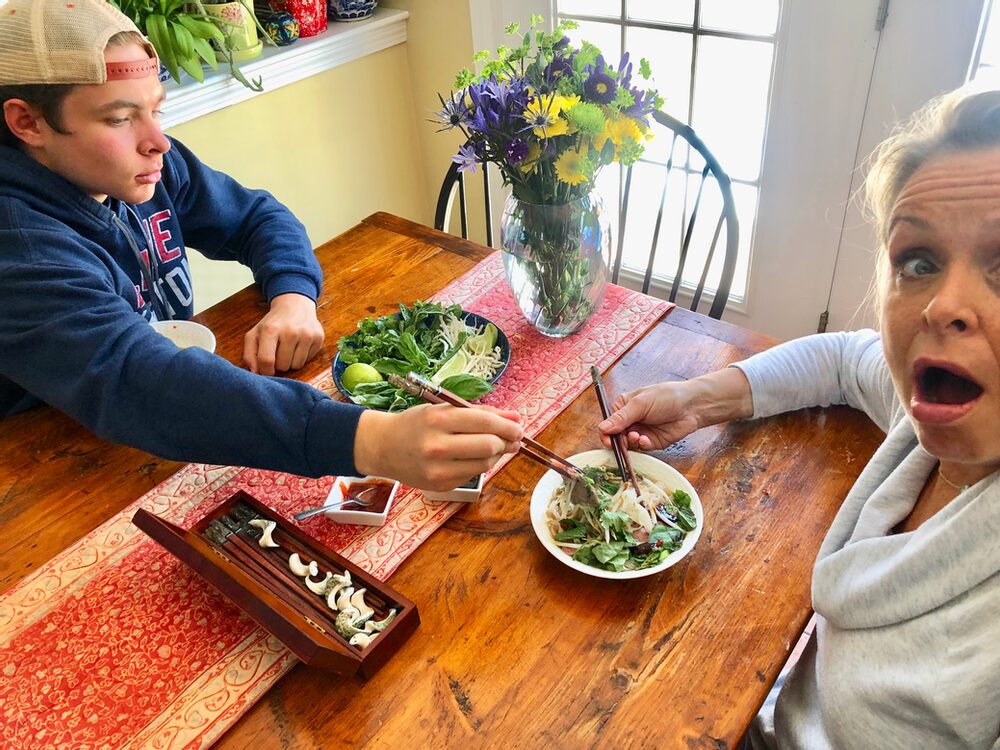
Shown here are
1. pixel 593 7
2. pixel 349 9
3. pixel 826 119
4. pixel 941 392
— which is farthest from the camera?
pixel 349 9

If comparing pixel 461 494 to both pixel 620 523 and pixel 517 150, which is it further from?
pixel 517 150

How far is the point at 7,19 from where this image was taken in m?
1.12

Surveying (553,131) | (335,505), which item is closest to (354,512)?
(335,505)

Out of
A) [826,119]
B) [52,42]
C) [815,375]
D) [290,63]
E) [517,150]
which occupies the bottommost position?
[815,375]

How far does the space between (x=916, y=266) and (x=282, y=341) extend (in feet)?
3.26

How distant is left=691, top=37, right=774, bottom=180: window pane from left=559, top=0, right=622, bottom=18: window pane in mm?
281

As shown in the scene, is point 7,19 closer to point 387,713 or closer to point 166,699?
point 166,699

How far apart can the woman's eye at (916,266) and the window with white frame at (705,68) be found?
1154 mm

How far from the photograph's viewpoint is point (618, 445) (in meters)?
1.10

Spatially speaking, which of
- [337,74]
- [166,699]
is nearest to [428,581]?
[166,699]

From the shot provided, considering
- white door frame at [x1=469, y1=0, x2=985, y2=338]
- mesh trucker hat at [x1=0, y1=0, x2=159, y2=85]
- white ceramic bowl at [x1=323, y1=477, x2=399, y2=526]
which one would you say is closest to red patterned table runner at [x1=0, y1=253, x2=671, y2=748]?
white ceramic bowl at [x1=323, y1=477, x2=399, y2=526]

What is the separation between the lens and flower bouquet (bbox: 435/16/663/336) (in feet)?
3.61

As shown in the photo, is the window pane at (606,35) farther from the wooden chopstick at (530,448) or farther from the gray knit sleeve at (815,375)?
the wooden chopstick at (530,448)

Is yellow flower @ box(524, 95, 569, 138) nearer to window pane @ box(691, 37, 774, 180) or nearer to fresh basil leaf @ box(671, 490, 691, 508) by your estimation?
fresh basil leaf @ box(671, 490, 691, 508)
